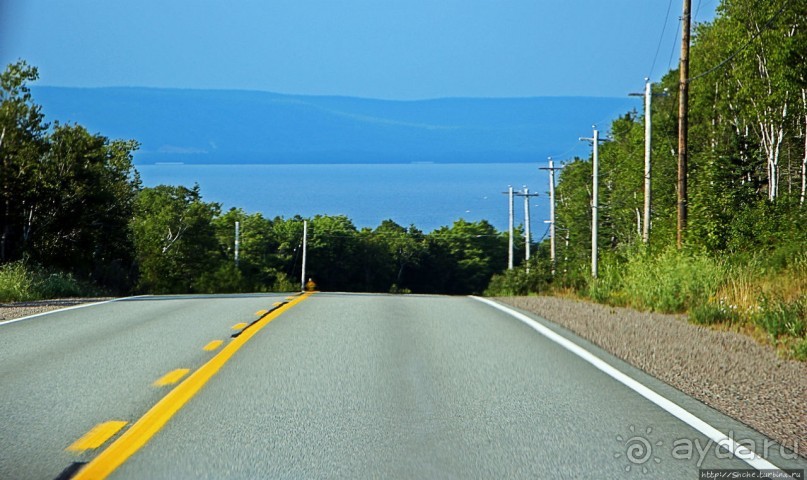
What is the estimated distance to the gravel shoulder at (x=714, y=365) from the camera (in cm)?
801

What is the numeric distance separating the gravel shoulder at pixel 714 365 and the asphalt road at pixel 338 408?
0.31 meters

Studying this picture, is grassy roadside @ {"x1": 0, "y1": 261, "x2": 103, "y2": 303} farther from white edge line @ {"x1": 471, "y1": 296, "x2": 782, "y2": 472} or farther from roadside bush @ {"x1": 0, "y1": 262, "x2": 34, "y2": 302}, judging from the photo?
white edge line @ {"x1": 471, "y1": 296, "x2": 782, "y2": 472}

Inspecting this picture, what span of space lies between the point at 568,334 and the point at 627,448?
21.7ft

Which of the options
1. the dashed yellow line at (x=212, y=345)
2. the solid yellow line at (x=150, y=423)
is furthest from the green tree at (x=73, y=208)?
the solid yellow line at (x=150, y=423)

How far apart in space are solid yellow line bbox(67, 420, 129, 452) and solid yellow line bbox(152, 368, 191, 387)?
5.32 feet

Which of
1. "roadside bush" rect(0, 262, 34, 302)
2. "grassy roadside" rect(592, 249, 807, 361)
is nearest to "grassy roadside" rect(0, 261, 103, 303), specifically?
"roadside bush" rect(0, 262, 34, 302)

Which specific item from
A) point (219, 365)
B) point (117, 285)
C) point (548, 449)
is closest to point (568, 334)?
point (219, 365)

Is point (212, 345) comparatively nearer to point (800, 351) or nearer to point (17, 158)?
point (800, 351)

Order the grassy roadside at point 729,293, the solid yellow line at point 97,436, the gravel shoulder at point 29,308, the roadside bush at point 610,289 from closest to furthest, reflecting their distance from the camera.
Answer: the solid yellow line at point 97,436 < the grassy roadside at point 729,293 < the gravel shoulder at point 29,308 < the roadside bush at point 610,289

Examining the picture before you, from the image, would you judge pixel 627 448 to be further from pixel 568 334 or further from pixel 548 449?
pixel 568 334

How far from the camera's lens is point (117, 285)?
4878cm

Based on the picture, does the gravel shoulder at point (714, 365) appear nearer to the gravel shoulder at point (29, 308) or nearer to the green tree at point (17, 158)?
the gravel shoulder at point (29, 308)

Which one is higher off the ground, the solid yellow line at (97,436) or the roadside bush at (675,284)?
the roadside bush at (675,284)

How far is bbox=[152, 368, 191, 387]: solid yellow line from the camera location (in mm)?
9094
